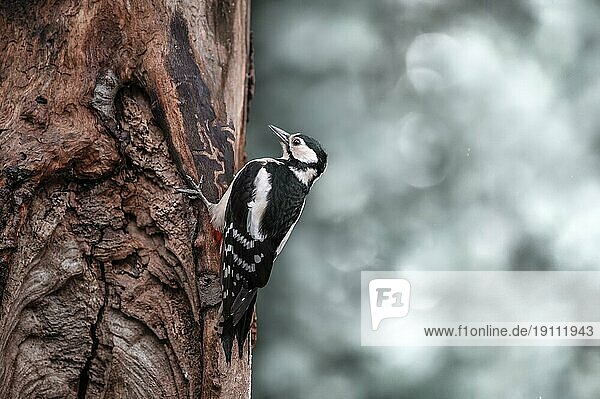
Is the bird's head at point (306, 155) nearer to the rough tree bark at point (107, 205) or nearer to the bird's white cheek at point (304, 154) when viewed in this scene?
the bird's white cheek at point (304, 154)

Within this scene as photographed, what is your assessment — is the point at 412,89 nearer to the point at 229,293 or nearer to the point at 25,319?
the point at 229,293

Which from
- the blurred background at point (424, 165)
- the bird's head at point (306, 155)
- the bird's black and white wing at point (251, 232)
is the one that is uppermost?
the blurred background at point (424, 165)

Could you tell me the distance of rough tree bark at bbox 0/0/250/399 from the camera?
5.93 feet

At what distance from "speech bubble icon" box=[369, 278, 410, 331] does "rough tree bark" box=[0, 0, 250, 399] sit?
1020 mm

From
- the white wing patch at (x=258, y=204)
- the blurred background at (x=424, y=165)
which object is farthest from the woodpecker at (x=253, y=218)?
the blurred background at (x=424, y=165)

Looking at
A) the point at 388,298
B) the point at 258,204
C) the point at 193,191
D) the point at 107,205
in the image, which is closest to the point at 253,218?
the point at 258,204

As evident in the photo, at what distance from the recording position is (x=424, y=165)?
2908 millimetres

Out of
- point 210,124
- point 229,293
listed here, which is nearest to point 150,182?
point 210,124

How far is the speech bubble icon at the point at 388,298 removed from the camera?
285 cm

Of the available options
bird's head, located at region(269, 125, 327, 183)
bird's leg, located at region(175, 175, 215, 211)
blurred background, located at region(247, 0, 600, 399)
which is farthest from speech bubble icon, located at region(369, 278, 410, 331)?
bird's leg, located at region(175, 175, 215, 211)

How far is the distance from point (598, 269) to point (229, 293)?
155 centimetres

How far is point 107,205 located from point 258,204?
0.35m

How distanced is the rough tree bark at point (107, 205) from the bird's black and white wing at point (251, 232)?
7cm

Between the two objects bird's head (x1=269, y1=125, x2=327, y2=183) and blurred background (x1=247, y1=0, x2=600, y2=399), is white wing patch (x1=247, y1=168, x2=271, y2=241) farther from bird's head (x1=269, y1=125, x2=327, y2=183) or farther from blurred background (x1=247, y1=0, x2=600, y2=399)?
blurred background (x1=247, y1=0, x2=600, y2=399)
